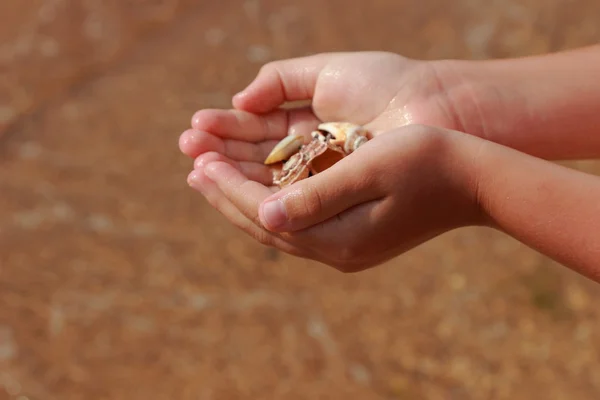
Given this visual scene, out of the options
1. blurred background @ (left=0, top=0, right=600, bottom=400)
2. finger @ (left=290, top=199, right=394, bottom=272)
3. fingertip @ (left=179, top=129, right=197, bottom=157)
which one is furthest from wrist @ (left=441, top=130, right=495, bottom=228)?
blurred background @ (left=0, top=0, right=600, bottom=400)

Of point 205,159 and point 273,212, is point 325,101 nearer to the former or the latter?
point 205,159

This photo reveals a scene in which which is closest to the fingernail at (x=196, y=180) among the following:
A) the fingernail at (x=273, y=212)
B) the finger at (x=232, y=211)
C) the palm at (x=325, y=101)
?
the finger at (x=232, y=211)

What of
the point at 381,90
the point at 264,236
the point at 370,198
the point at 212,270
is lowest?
the point at 212,270

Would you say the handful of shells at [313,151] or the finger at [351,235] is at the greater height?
the handful of shells at [313,151]

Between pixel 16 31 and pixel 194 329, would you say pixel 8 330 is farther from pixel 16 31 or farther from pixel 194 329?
pixel 16 31

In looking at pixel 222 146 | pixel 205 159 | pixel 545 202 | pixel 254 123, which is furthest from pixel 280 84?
pixel 545 202

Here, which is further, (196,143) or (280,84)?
(280,84)

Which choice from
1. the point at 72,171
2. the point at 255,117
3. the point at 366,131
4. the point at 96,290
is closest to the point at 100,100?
the point at 72,171

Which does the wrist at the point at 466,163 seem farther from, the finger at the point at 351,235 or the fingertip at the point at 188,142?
the fingertip at the point at 188,142
